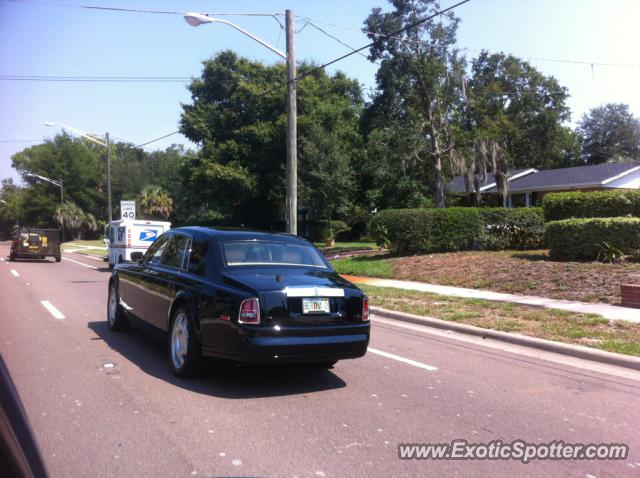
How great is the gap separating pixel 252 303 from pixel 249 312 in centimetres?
9

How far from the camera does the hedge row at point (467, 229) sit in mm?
18781

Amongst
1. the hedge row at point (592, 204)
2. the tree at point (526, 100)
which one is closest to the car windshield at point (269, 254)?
the hedge row at point (592, 204)

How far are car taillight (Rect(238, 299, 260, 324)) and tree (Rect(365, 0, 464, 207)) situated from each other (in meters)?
21.7

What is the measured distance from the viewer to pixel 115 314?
859cm

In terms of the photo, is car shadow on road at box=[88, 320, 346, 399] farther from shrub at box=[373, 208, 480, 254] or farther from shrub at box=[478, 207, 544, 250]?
shrub at box=[478, 207, 544, 250]

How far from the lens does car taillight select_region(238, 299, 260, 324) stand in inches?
207

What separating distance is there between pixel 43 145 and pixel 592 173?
77.4m

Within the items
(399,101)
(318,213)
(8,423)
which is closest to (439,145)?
(399,101)

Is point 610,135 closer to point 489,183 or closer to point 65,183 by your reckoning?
point 489,183


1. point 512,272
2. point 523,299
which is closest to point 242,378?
point 523,299

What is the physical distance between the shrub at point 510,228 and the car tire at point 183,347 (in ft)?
47.7

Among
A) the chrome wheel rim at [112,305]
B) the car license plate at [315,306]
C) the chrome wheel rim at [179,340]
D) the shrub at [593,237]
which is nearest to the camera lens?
the car license plate at [315,306]

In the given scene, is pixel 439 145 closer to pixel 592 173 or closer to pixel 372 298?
pixel 592 173

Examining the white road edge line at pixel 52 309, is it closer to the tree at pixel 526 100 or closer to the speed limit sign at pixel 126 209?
the speed limit sign at pixel 126 209
